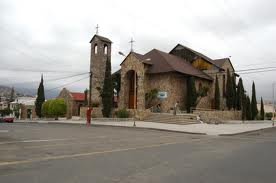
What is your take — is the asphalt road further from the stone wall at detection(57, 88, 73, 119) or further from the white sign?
the stone wall at detection(57, 88, 73, 119)

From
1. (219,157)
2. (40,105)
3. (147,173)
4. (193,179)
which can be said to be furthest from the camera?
(40,105)

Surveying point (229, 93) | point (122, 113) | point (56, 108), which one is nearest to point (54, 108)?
point (56, 108)

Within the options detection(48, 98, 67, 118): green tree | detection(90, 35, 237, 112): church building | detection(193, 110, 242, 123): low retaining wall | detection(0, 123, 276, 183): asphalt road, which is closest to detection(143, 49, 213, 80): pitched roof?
detection(90, 35, 237, 112): church building

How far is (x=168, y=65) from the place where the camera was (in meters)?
43.2

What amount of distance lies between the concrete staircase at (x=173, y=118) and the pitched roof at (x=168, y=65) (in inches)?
295

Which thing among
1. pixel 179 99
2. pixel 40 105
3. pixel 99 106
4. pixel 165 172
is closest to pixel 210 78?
pixel 179 99

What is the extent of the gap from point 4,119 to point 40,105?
8.37m

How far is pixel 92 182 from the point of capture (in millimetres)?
6949

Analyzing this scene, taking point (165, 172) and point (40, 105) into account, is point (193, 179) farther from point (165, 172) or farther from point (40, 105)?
point (40, 105)

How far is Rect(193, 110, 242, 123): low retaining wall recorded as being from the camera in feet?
122

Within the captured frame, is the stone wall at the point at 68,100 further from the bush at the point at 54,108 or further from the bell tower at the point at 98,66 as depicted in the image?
the bell tower at the point at 98,66

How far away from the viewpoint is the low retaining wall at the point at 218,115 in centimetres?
3722

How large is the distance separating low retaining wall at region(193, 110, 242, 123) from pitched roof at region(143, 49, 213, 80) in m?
6.52

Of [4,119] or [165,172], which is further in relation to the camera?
[4,119]
